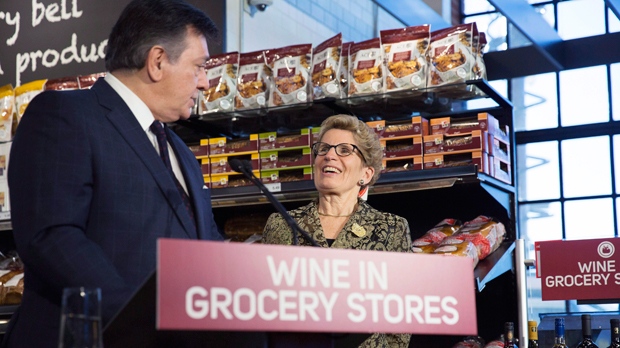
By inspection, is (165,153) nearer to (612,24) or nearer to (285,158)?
(285,158)

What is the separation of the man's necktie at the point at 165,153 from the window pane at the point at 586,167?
7.42 m

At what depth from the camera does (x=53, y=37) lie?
19.0ft

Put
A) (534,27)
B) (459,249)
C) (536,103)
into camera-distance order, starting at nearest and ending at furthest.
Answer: (459,249)
(534,27)
(536,103)

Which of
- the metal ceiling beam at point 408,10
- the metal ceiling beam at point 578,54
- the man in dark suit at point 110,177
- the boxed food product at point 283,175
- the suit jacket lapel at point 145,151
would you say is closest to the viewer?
the man in dark suit at point 110,177

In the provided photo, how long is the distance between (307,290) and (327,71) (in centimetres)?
261

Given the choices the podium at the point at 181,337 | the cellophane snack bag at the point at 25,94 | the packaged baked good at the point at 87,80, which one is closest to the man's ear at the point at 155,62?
the podium at the point at 181,337

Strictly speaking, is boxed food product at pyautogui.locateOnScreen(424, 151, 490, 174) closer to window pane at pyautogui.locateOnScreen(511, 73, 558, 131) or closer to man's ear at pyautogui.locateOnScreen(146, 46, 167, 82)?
man's ear at pyautogui.locateOnScreen(146, 46, 167, 82)

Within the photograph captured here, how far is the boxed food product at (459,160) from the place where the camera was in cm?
354

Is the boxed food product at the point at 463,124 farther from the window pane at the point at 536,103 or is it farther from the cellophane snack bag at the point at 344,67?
the window pane at the point at 536,103

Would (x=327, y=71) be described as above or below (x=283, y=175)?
above

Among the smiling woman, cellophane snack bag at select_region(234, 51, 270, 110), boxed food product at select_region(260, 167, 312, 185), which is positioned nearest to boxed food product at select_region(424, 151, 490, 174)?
the smiling woman

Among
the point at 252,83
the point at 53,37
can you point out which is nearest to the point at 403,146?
the point at 252,83

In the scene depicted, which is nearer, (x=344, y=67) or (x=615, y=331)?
(x=615, y=331)

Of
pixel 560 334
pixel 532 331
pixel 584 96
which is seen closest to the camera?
pixel 560 334
